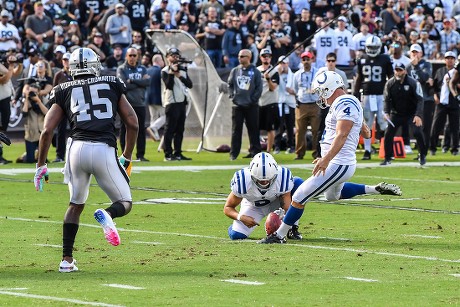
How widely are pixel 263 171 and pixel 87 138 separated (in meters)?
1.97

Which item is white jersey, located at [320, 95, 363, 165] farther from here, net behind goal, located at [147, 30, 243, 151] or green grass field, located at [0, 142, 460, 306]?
net behind goal, located at [147, 30, 243, 151]

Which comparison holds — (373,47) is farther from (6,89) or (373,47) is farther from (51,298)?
(51,298)

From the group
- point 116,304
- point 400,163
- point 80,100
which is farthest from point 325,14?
point 116,304

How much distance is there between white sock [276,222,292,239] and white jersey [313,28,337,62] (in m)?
15.8

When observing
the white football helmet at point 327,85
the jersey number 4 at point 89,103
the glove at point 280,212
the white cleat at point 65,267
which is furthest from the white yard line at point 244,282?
the white football helmet at point 327,85

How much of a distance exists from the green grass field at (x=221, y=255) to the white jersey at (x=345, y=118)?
0.80 meters

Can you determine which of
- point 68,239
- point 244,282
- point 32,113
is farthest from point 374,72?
point 244,282

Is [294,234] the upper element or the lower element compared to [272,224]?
lower

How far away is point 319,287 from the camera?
27.6 feet

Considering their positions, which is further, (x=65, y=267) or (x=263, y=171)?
(x=263, y=171)

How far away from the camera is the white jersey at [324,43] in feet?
→ 86.6

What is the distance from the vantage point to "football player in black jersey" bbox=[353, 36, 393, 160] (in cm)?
2188

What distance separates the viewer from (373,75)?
21.9 metres

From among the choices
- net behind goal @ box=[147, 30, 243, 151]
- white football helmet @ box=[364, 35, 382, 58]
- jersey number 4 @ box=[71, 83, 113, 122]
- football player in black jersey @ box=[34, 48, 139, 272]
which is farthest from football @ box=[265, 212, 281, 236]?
net behind goal @ box=[147, 30, 243, 151]
